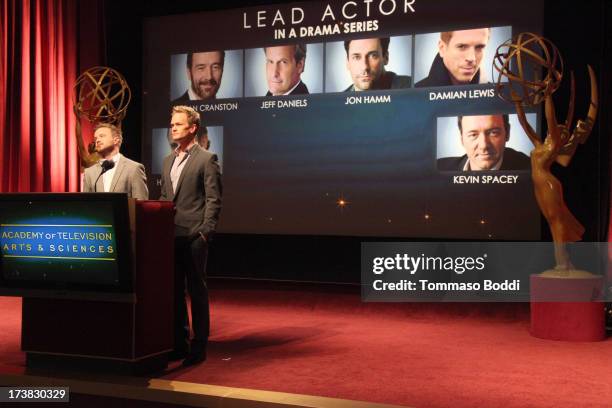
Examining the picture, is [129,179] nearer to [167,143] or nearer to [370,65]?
[370,65]

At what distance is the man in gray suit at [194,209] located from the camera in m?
4.00

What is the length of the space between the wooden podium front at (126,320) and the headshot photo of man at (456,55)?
345 centimetres

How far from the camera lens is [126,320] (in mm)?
3678

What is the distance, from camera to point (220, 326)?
5.59 m

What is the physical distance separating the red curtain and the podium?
12.3 ft

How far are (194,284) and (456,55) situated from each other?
141 inches

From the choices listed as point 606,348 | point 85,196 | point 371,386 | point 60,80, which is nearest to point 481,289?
point 606,348

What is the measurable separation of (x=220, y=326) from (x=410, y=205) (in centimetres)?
222

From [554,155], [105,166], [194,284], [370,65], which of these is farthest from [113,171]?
[370,65]

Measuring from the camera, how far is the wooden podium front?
3.67 meters

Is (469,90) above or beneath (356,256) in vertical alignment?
above

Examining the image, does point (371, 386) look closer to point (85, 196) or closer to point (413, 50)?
point (85, 196)
